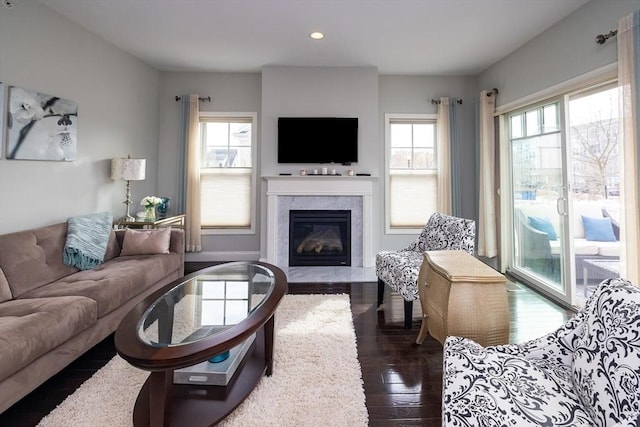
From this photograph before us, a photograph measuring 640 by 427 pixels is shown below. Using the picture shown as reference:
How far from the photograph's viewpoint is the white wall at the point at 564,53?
2.67 m

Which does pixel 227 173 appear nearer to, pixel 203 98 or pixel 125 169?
pixel 203 98

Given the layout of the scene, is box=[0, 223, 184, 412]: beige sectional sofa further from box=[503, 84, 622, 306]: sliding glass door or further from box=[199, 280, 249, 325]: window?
box=[503, 84, 622, 306]: sliding glass door

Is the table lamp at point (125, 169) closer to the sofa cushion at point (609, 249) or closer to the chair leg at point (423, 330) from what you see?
the chair leg at point (423, 330)

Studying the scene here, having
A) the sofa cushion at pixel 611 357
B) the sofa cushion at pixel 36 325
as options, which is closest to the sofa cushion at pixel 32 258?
the sofa cushion at pixel 36 325

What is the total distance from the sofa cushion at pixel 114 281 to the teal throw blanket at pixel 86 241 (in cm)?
9

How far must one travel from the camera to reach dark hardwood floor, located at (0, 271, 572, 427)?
1695 mm

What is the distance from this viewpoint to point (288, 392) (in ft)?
5.96

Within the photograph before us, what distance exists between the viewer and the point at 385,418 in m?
1.67

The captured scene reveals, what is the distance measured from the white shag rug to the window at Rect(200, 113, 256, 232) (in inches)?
108

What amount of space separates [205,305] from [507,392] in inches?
65.8

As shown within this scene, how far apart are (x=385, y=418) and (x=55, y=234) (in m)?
2.95

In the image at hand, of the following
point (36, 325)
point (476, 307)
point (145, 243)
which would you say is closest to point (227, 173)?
point (145, 243)

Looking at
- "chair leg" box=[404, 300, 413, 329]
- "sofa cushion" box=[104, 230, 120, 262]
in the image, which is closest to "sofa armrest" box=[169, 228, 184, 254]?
"sofa cushion" box=[104, 230, 120, 262]

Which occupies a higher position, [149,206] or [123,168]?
[123,168]
